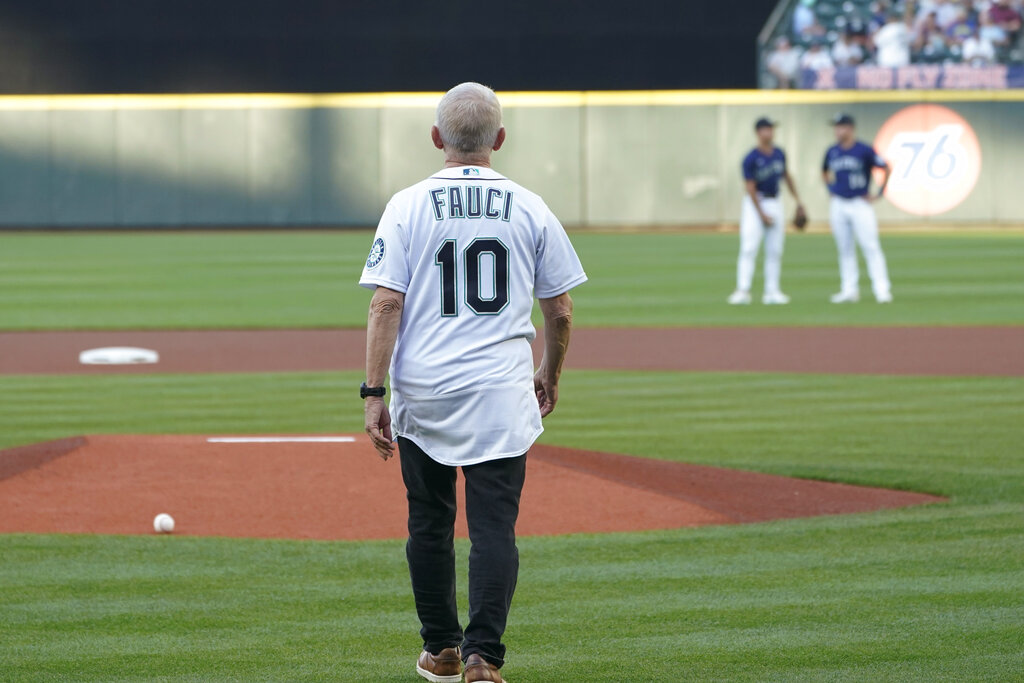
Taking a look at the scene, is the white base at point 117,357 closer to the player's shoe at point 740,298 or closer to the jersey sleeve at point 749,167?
the jersey sleeve at point 749,167

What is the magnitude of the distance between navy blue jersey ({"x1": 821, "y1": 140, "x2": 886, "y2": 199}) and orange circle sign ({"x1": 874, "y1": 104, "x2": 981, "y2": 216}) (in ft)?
48.3

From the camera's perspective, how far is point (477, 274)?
399cm

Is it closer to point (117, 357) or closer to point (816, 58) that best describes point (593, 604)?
point (117, 357)

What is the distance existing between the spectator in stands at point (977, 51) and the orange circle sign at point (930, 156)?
1424 millimetres

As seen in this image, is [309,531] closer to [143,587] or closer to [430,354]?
[143,587]

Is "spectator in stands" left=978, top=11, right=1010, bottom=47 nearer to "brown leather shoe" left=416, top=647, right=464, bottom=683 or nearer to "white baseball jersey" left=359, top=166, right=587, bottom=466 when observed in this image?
"white baseball jersey" left=359, top=166, right=587, bottom=466

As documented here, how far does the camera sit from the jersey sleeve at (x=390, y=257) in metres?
3.94

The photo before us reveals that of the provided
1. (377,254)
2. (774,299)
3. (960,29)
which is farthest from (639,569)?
(960,29)

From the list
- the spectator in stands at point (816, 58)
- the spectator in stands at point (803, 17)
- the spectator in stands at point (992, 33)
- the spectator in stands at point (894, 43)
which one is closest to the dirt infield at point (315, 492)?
the spectator in stands at point (816, 58)

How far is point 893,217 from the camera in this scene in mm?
31875

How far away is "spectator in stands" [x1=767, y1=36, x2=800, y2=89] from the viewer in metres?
32.4

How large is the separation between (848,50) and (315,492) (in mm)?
27424

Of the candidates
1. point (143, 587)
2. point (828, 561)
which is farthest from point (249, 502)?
point (828, 561)

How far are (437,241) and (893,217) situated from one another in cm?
2916
